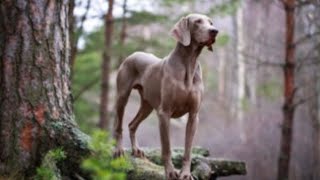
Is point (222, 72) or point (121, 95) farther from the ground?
point (121, 95)

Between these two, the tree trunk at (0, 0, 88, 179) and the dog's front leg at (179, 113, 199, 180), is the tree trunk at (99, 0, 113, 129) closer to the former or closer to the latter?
the tree trunk at (0, 0, 88, 179)

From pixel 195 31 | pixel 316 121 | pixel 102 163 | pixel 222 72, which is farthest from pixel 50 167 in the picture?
pixel 222 72

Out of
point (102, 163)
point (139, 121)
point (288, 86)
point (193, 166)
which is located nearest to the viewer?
point (102, 163)

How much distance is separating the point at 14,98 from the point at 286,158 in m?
6.78

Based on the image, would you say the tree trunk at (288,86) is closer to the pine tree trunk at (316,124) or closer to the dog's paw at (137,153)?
the pine tree trunk at (316,124)

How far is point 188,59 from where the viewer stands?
14.4 ft

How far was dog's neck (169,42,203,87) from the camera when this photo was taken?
438 cm

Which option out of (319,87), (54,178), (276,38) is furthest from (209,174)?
(276,38)

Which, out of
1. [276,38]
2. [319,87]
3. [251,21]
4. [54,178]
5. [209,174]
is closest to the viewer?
[54,178]

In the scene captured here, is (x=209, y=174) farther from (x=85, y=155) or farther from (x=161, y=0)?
(x=161, y=0)

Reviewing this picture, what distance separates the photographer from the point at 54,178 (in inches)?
164

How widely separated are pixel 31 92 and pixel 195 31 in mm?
1387

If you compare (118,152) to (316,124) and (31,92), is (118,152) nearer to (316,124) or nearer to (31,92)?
(31,92)

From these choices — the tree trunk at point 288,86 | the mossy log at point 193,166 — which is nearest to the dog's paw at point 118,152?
the mossy log at point 193,166
